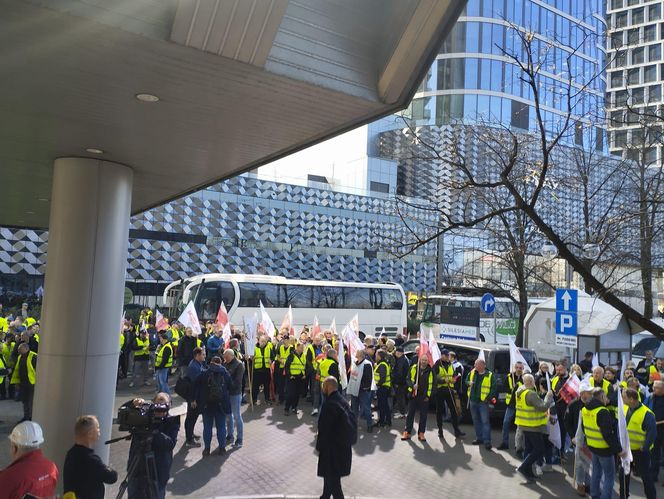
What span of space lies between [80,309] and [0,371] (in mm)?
7438

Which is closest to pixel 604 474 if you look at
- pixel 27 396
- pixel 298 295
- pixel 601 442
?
pixel 601 442

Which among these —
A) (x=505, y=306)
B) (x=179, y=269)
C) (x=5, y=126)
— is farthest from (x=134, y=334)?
(x=179, y=269)

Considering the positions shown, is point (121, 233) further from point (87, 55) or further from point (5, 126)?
point (87, 55)

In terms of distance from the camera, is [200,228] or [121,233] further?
[200,228]

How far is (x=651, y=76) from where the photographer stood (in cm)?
8431

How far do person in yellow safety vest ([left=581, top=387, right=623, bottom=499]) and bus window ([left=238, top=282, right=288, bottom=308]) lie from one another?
64.7ft

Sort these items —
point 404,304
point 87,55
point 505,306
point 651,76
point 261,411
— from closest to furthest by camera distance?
point 87,55 → point 261,411 → point 404,304 → point 505,306 → point 651,76

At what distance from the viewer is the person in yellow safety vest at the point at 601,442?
7332mm

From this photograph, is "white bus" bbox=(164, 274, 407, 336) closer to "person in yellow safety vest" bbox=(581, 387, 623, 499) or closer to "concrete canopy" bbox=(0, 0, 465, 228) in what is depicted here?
"concrete canopy" bbox=(0, 0, 465, 228)


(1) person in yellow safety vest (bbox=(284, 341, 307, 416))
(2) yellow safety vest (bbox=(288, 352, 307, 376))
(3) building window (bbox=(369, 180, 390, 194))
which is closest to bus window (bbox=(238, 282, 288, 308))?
(1) person in yellow safety vest (bbox=(284, 341, 307, 416))

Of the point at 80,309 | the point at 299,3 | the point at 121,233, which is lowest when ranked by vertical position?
the point at 80,309

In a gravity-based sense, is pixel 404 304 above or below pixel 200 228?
below

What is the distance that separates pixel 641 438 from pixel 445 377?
439 centimetres

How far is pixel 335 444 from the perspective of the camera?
6.77m
